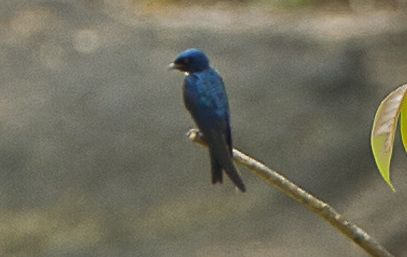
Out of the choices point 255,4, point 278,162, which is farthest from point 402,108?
point 255,4

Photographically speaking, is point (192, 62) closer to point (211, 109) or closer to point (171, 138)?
point (211, 109)

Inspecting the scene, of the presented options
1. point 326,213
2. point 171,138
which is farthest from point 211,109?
point 171,138

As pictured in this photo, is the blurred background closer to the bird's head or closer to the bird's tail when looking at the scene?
the bird's head

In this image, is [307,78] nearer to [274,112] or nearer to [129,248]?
[274,112]

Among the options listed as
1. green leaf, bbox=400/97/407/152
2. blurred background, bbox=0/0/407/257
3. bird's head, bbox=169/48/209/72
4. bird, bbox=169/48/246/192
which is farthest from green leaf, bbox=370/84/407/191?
blurred background, bbox=0/0/407/257

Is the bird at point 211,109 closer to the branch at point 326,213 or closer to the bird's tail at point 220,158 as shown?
the bird's tail at point 220,158

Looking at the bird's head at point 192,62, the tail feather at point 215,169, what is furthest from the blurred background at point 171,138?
the tail feather at point 215,169
